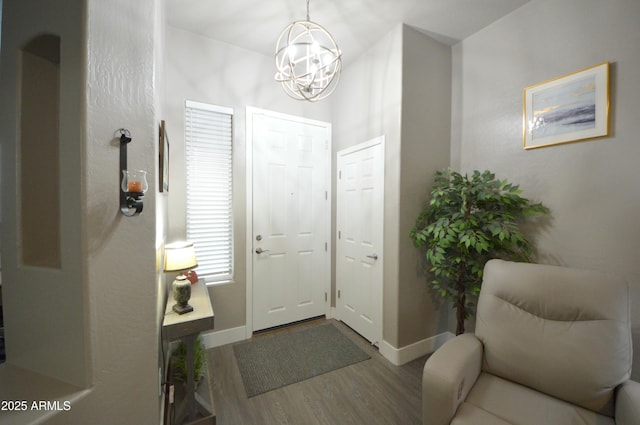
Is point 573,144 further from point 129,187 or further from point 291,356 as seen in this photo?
point 291,356

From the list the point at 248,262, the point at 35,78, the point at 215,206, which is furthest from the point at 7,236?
the point at 248,262

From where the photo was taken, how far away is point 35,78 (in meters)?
0.95

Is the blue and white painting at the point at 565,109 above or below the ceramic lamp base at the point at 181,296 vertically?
above

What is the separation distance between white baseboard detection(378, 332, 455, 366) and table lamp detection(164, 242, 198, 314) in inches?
70.3

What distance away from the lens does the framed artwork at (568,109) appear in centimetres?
158

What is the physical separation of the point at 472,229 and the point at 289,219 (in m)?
1.84

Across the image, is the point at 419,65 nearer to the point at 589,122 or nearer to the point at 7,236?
the point at 589,122

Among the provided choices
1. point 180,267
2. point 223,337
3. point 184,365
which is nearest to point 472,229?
point 180,267

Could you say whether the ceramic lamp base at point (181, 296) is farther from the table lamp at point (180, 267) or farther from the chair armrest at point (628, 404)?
the chair armrest at point (628, 404)

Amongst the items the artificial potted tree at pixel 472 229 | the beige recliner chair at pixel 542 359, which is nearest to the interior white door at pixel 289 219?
the artificial potted tree at pixel 472 229

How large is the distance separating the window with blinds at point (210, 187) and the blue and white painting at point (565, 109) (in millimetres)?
2756

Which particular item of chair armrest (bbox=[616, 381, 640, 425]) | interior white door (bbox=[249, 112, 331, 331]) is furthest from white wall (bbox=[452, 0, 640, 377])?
interior white door (bbox=[249, 112, 331, 331])

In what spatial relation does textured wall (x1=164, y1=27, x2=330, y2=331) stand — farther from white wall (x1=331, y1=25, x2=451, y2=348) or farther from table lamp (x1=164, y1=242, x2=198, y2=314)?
white wall (x1=331, y1=25, x2=451, y2=348)

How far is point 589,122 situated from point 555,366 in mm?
1607
